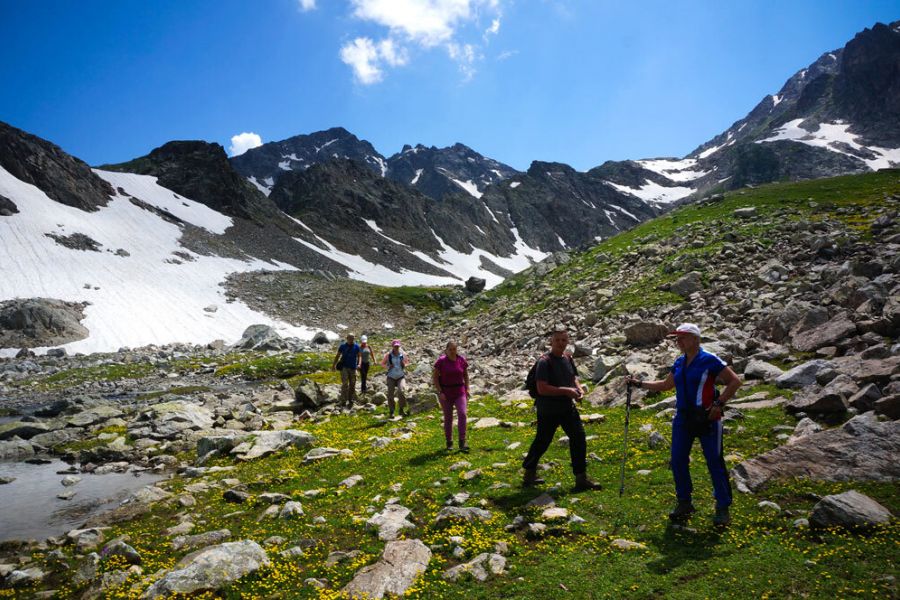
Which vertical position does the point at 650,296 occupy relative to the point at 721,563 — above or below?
above

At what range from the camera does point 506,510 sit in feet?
30.0

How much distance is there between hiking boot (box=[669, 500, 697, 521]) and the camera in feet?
25.5

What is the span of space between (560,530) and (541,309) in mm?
30741

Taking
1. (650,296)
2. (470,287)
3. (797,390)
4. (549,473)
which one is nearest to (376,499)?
(549,473)

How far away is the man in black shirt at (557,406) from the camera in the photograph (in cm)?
978

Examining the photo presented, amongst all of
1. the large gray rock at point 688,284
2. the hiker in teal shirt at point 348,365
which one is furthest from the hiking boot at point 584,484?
the large gray rock at point 688,284

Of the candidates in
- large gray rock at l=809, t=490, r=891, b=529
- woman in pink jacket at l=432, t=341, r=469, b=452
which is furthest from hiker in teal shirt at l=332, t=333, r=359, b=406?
large gray rock at l=809, t=490, r=891, b=529

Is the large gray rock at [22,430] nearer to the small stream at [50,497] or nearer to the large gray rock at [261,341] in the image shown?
the small stream at [50,497]

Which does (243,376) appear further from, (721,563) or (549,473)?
(721,563)

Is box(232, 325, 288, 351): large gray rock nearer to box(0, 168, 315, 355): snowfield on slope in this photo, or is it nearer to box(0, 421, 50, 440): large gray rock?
box(0, 168, 315, 355): snowfield on slope

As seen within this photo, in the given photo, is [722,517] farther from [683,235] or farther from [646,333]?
[683,235]

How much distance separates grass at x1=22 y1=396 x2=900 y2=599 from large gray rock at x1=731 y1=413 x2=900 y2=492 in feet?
0.97

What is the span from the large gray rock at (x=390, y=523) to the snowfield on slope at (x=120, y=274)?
5517 cm

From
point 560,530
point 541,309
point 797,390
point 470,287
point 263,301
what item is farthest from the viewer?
point 470,287
